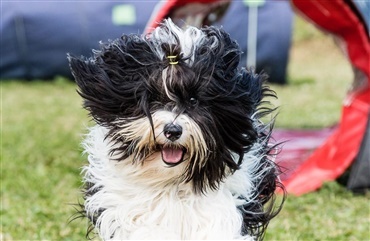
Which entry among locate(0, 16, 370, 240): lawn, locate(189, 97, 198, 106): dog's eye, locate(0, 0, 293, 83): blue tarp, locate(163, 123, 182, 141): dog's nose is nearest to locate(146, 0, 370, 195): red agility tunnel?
locate(0, 16, 370, 240): lawn

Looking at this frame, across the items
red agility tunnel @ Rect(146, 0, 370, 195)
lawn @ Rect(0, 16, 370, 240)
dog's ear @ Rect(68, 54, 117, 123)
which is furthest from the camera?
red agility tunnel @ Rect(146, 0, 370, 195)

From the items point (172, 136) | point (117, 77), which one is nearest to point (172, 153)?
point (172, 136)

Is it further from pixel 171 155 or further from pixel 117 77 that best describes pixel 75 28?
pixel 171 155

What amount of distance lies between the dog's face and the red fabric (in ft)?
8.72

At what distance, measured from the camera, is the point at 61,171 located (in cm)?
620

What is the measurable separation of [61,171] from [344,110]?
2178 millimetres

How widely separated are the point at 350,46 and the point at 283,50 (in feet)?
20.6

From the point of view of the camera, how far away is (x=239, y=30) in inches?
457

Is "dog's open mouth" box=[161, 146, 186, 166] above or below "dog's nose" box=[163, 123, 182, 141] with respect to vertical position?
below

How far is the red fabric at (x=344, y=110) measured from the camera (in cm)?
574

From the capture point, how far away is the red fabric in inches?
226

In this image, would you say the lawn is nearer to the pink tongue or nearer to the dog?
the dog

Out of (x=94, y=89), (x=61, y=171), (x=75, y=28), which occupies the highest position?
(x=94, y=89)

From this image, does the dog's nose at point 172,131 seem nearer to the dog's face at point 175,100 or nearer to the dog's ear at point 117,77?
the dog's face at point 175,100
